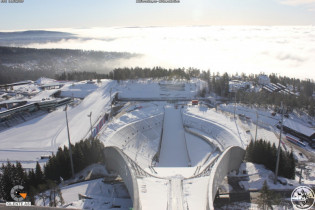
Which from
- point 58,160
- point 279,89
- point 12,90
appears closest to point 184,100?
point 279,89

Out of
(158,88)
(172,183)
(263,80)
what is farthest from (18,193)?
(263,80)

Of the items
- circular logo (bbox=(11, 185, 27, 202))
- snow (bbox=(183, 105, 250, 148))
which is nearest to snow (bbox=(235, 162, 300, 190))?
snow (bbox=(183, 105, 250, 148))

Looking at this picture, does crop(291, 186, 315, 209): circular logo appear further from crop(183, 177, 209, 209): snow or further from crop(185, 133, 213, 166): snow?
crop(185, 133, 213, 166): snow

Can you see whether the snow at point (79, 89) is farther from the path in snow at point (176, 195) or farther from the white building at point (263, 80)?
the white building at point (263, 80)

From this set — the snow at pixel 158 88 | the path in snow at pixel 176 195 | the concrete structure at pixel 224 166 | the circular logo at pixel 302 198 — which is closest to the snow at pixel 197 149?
the concrete structure at pixel 224 166

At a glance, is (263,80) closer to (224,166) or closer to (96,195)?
(224,166)

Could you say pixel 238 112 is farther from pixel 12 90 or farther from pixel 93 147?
pixel 12 90
